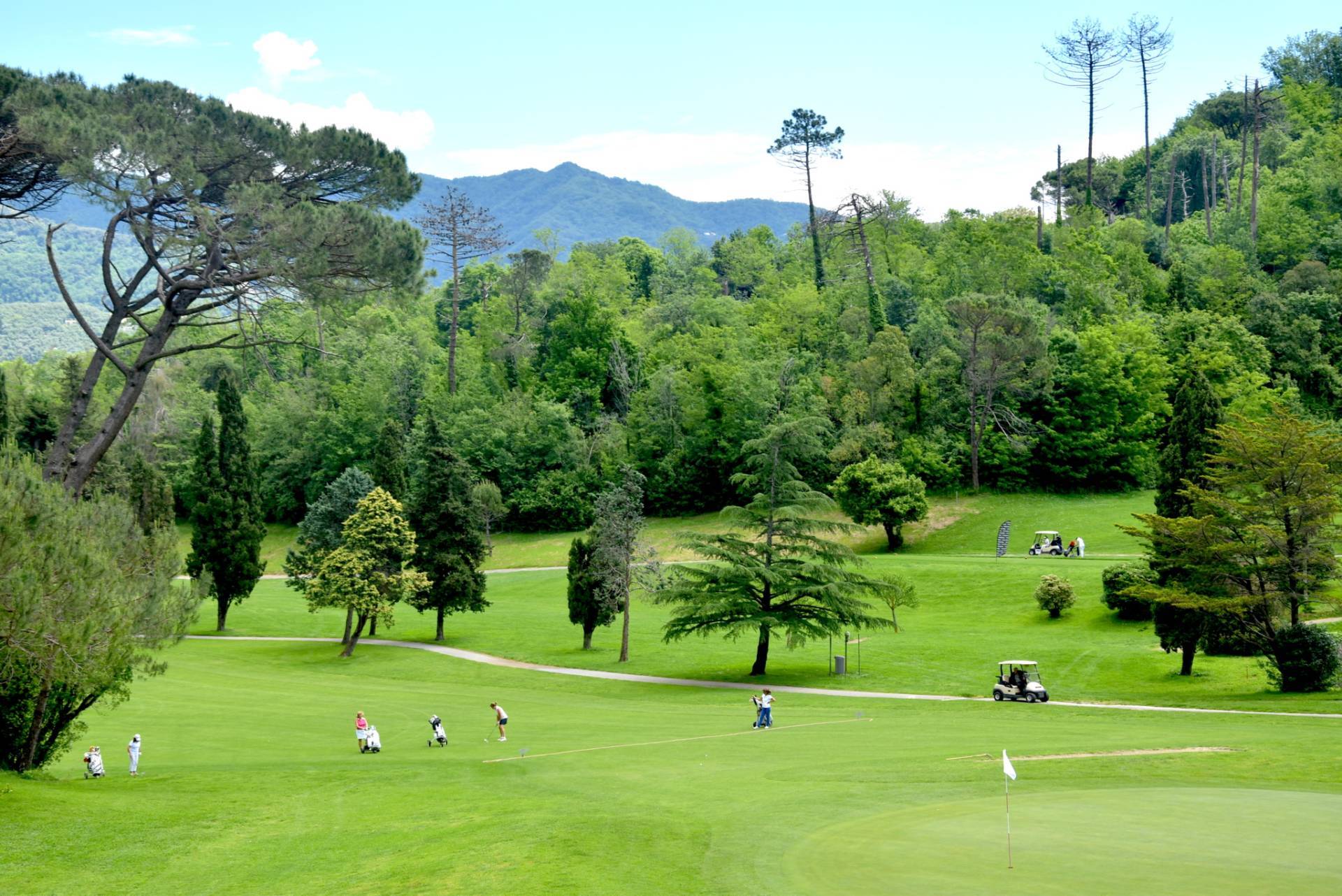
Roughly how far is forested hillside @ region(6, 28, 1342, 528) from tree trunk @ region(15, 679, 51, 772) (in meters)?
38.2

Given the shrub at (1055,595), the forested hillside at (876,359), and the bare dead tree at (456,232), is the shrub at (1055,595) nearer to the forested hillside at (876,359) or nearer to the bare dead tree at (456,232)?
the forested hillside at (876,359)

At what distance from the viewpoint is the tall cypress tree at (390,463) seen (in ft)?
208

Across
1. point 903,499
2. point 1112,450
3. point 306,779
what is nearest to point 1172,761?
point 306,779

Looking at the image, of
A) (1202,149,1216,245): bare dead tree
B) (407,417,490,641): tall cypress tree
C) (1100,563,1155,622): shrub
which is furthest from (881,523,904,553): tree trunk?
(1202,149,1216,245): bare dead tree

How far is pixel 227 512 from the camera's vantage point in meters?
61.2

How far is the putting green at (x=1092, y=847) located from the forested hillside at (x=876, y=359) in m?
47.9

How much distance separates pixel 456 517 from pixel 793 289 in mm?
58433

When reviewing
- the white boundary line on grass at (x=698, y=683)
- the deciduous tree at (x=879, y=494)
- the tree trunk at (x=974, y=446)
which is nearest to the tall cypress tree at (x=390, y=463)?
the white boundary line on grass at (x=698, y=683)

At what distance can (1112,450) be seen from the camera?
3196 inches

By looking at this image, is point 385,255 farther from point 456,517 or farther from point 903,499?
point 903,499

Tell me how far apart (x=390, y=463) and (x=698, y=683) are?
82.8 ft

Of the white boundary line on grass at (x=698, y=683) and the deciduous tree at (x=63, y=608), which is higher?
the deciduous tree at (x=63, y=608)

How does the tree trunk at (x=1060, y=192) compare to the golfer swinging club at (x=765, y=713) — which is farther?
the tree trunk at (x=1060, y=192)

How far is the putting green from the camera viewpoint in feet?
52.4
